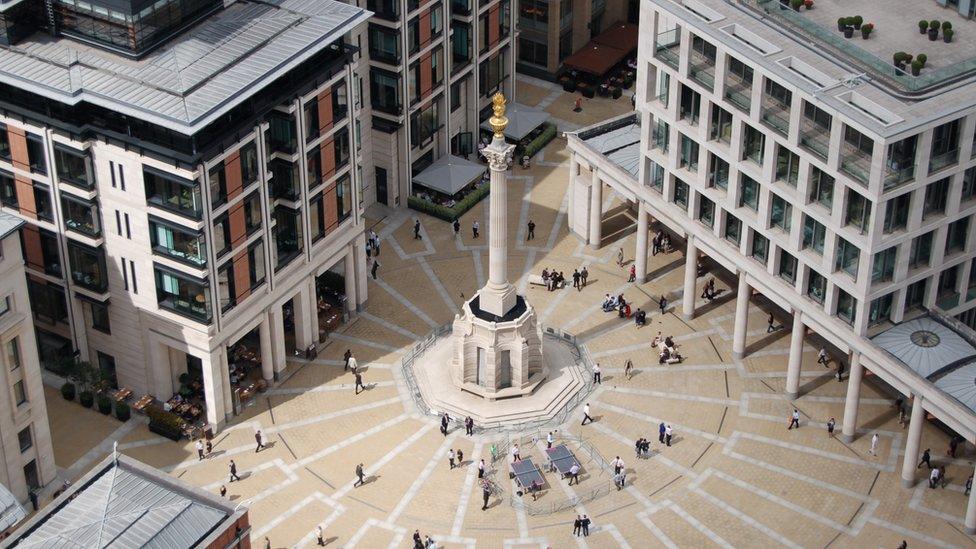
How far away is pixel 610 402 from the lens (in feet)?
431

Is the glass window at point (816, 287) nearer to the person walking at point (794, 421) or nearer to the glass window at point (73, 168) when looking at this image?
the person walking at point (794, 421)

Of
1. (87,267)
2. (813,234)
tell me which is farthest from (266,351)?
(813,234)

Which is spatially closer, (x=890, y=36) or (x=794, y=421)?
(x=890, y=36)

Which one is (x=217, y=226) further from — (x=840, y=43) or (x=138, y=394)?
(x=840, y=43)

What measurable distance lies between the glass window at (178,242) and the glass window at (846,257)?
4307 cm

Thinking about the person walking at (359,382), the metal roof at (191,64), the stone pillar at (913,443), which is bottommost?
the person walking at (359,382)

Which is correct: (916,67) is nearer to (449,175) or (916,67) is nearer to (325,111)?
(325,111)

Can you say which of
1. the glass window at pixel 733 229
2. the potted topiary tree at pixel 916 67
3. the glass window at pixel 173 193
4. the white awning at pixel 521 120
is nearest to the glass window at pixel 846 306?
the glass window at pixel 733 229

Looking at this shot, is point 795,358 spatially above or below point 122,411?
above

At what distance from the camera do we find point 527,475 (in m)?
122

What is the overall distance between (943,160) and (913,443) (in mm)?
20024

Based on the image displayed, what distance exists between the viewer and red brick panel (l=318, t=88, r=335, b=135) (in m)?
126

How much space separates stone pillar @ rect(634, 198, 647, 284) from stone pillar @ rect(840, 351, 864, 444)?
22.5 meters

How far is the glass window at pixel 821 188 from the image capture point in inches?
4690
